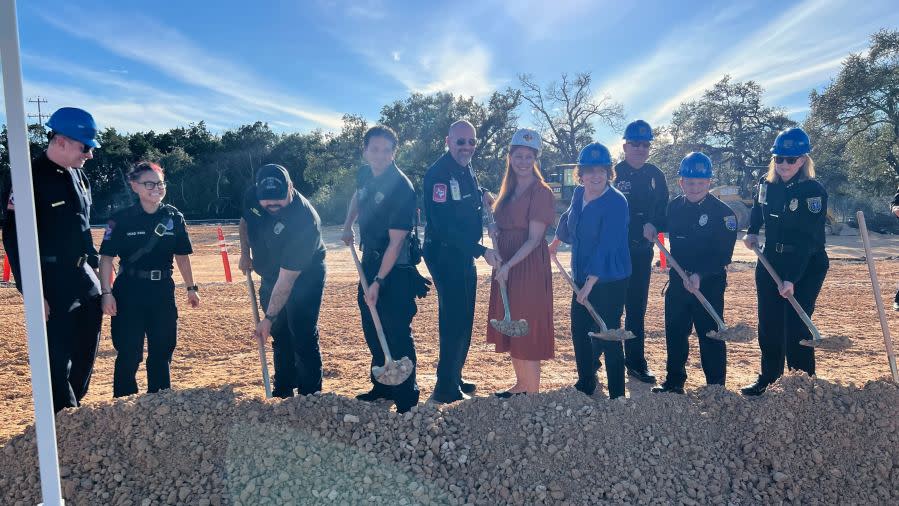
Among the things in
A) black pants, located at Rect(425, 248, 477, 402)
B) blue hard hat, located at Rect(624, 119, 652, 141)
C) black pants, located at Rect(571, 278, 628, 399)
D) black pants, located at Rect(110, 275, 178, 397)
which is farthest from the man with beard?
blue hard hat, located at Rect(624, 119, 652, 141)

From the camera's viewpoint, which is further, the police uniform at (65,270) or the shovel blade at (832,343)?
the shovel blade at (832,343)

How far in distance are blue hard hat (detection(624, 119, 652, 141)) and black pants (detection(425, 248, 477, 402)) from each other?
1758 millimetres

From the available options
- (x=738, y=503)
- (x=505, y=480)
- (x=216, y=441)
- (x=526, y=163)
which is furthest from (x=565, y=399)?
(x=216, y=441)

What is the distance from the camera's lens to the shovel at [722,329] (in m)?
3.41

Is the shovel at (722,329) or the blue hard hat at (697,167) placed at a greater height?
the blue hard hat at (697,167)

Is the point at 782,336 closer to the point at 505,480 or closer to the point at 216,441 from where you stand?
the point at 505,480

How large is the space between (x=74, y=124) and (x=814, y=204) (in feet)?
14.7

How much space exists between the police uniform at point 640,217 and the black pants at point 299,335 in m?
2.36

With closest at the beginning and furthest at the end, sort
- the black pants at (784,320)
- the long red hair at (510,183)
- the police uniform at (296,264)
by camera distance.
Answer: the police uniform at (296,264) → the long red hair at (510,183) → the black pants at (784,320)

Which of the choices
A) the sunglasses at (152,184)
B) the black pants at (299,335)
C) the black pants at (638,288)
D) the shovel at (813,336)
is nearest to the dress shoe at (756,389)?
the shovel at (813,336)

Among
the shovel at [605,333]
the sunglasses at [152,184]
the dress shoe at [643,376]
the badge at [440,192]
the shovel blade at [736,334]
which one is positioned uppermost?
the sunglasses at [152,184]

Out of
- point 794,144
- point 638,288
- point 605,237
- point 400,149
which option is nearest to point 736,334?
point 638,288

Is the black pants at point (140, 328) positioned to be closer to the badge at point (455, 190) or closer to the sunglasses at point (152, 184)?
the sunglasses at point (152, 184)

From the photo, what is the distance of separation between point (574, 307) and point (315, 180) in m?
31.0
